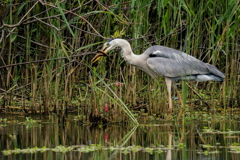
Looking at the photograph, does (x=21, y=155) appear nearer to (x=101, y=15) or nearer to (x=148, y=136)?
(x=148, y=136)

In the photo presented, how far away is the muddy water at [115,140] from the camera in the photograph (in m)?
4.80

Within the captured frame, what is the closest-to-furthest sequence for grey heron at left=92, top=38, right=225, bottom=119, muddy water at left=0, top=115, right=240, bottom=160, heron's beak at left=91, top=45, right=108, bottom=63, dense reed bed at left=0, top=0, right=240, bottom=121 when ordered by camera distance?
muddy water at left=0, top=115, right=240, bottom=160, dense reed bed at left=0, top=0, right=240, bottom=121, heron's beak at left=91, top=45, right=108, bottom=63, grey heron at left=92, top=38, right=225, bottom=119

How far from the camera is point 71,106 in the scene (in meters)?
8.29

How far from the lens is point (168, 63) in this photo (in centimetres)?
851

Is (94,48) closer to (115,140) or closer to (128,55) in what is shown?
(128,55)

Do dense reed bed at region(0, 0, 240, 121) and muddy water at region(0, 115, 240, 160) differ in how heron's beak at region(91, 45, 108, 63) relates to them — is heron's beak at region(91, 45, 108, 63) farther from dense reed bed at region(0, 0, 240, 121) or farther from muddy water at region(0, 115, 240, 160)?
muddy water at region(0, 115, 240, 160)

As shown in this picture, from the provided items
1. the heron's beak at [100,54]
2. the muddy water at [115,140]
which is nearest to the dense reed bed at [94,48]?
the heron's beak at [100,54]

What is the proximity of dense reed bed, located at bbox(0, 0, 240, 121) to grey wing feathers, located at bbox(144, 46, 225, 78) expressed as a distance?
21 cm

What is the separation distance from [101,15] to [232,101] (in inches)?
95.4

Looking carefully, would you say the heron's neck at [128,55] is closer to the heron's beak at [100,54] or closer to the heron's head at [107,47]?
the heron's head at [107,47]

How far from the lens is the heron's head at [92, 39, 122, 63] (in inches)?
316

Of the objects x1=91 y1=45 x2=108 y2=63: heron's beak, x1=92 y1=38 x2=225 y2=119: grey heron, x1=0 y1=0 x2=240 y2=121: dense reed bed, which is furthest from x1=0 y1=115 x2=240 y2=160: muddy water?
x1=92 y1=38 x2=225 y2=119: grey heron

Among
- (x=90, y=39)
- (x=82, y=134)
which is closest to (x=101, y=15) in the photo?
(x=90, y=39)

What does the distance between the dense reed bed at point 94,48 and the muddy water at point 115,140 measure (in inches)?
19.6
